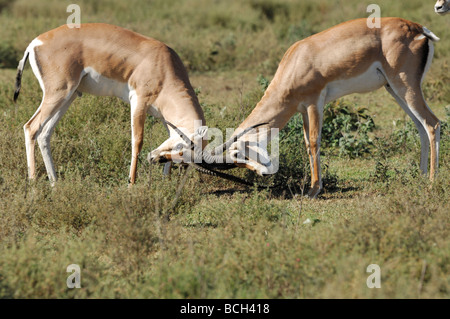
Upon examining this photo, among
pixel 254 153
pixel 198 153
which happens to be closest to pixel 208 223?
pixel 198 153

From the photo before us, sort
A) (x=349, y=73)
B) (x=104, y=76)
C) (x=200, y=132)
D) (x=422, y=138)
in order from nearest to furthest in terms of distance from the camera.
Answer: (x=200, y=132) → (x=349, y=73) → (x=104, y=76) → (x=422, y=138)

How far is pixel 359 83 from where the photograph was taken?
7914 mm

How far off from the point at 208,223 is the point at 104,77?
7.38 ft

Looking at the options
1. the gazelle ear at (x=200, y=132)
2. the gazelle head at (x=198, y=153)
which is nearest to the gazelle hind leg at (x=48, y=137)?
the gazelle head at (x=198, y=153)

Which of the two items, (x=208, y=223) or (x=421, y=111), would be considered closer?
(x=208, y=223)

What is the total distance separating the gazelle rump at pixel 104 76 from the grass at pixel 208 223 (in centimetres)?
45

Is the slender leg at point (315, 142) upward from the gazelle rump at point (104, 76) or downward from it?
downward

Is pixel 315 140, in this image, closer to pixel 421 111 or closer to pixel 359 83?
pixel 359 83

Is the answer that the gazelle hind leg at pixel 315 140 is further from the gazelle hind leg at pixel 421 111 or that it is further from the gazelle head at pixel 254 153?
the gazelle hind leg at pixel 421 111

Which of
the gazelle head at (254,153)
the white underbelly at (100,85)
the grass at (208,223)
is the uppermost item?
the white underbelly at (100,85)

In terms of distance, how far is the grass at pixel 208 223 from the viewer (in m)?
4.85

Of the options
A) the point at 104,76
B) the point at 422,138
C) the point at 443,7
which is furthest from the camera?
the point at 443,7

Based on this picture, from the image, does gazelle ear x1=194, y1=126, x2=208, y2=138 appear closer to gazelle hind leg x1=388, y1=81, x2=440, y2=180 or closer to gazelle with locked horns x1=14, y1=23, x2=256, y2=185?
gazelle with locked horns x1=14, y1=23, x2=256, y2=185
